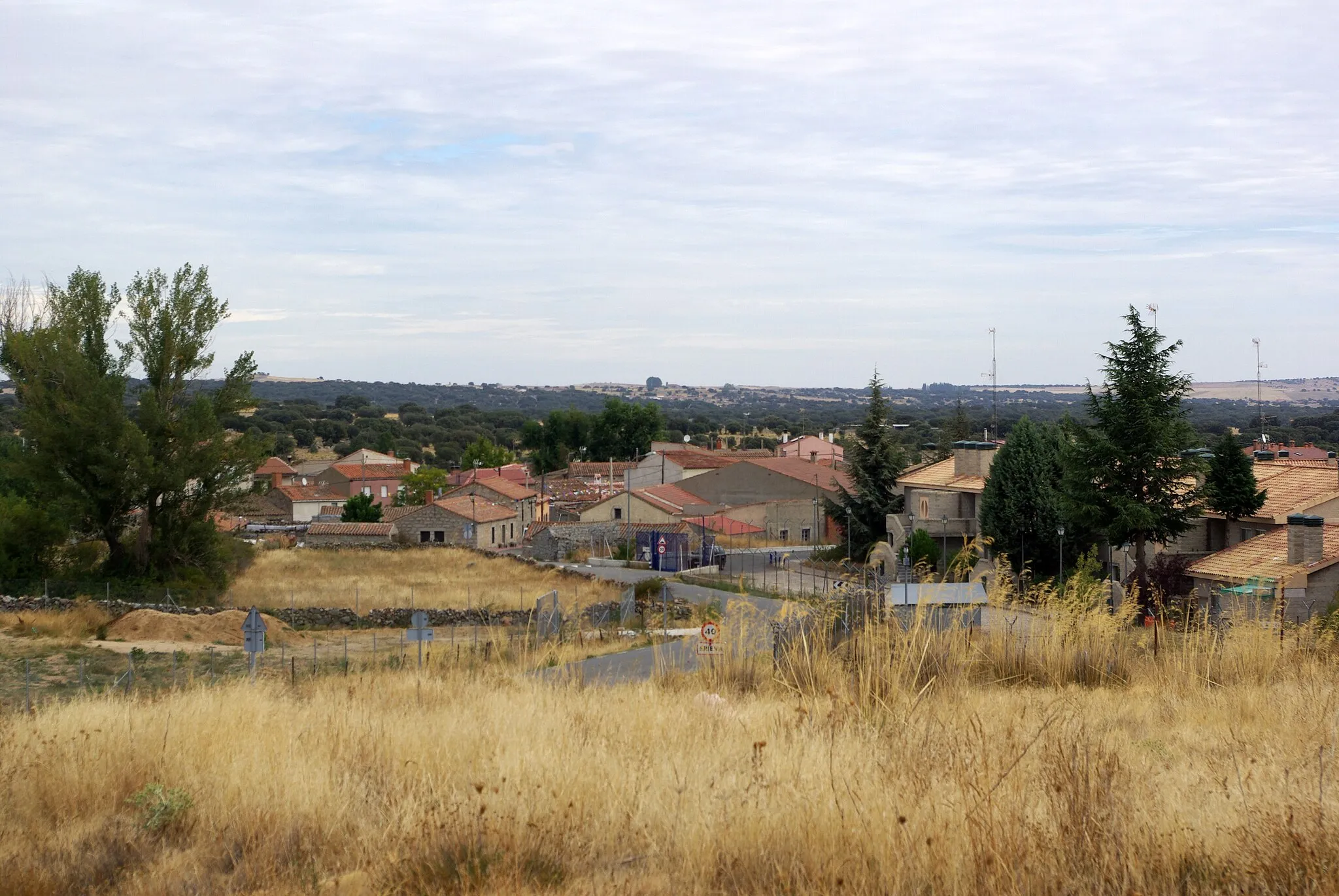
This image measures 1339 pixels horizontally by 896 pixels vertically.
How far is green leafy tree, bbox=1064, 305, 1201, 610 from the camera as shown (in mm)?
32406

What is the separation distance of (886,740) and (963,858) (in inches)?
69.1

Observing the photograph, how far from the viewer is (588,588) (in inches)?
1522

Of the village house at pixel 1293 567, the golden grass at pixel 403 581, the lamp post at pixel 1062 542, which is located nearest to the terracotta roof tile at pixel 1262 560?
the village house at pixel 1293 567

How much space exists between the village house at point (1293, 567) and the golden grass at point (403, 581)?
16.8m

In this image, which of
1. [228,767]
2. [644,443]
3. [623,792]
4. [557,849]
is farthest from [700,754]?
[644,443]

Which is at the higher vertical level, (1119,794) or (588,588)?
(1119,794)

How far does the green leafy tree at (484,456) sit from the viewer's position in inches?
3920

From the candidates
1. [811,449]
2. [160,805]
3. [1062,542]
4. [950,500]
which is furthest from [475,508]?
[160,805]

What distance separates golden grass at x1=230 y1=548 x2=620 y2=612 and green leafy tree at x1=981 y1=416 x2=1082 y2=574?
14.0 metres

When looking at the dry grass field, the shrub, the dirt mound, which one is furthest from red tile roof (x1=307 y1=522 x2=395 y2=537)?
the shrub

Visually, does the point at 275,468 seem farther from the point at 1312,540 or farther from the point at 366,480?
the point at 1312,540

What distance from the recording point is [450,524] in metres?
60.7

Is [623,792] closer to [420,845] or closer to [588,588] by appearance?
[420,845]

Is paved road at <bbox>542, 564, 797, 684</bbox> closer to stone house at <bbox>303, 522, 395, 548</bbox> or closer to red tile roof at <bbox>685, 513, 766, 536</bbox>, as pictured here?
red tile roof at <bbox>685, 513, 766, 536</bbox>
